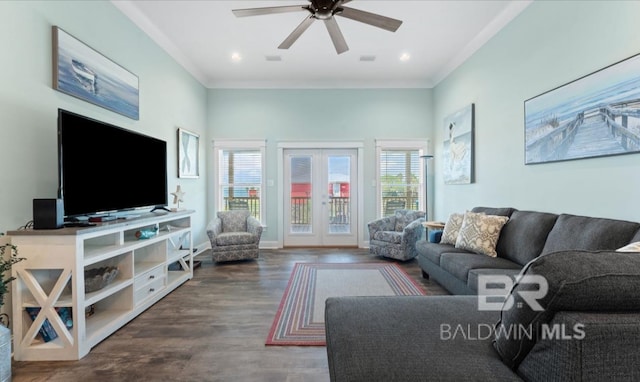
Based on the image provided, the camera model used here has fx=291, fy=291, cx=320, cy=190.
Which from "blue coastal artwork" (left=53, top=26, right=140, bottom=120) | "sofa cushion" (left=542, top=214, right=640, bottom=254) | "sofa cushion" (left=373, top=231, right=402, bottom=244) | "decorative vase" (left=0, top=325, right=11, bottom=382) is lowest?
"decorative vase" (left=0, top=325, right=11, bottom=382)

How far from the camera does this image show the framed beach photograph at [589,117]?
6.76 ft

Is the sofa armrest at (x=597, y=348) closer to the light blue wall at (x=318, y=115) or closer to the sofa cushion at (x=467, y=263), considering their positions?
the sofa cushion at (x=467, y=263)

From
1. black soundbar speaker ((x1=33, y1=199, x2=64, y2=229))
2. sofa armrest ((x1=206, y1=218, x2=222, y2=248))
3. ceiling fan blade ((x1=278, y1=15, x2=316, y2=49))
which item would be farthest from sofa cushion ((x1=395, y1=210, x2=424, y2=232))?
black soundbar speaker ((x1=33, y1=199, x2=64, y2=229))

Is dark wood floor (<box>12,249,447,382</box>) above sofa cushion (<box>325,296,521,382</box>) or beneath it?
beneath

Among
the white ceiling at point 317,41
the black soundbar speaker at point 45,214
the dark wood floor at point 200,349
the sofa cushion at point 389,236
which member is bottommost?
the dark wood floor at point 200,349

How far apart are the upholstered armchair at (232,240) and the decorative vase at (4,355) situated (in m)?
2.71

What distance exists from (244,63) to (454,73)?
3.45m

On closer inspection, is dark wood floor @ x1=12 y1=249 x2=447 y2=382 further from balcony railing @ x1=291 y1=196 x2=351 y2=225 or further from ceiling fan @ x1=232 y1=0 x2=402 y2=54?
ceiling fan @ x1=232 y1=0 x2=402 y2=54

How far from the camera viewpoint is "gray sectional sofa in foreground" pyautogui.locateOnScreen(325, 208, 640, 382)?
0.81m

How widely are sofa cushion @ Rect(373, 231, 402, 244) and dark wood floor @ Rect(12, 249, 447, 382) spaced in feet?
3.77

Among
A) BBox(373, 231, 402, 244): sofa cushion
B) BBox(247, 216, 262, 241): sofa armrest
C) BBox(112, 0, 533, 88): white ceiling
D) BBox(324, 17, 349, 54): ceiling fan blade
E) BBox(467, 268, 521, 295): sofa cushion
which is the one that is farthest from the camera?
BBox(247, 216, 262, 241): sofa armrest

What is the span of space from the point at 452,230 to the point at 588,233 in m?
1.44

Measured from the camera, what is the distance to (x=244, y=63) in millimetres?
4781

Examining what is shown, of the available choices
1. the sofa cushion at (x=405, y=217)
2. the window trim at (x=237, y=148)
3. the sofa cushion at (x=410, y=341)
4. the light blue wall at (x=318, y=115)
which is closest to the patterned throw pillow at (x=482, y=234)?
the sofa cushion at (x=410, y=341)
